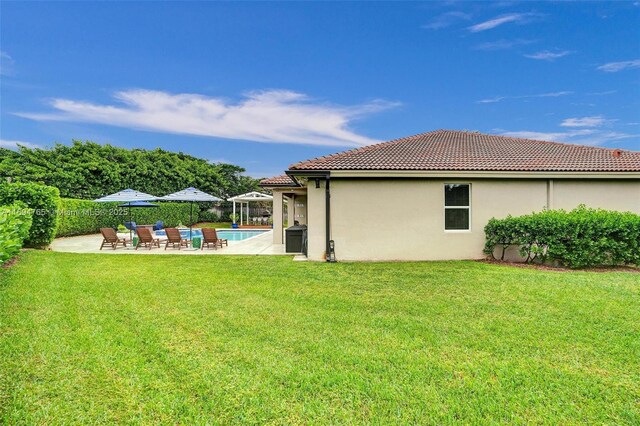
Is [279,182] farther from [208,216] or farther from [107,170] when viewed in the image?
[208,216]

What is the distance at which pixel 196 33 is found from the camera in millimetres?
18406

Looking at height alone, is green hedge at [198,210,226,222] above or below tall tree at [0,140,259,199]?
below

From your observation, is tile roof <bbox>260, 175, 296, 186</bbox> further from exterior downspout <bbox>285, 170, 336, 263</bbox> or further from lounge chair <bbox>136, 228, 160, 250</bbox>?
lounge chair <bbox>136, 228, 160, 250</bbox>

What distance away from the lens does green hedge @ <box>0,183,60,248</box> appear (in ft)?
43.9

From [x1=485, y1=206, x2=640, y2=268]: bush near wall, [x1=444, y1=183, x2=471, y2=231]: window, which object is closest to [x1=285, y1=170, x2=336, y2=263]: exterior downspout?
[x1=444, y1=183, x2=471, y2=231]: window

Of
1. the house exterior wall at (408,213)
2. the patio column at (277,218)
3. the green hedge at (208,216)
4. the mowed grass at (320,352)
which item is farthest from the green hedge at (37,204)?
the green hedge at (208,216)

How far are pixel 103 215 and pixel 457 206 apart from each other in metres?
24.3

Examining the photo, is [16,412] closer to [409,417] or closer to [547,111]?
[409,417]

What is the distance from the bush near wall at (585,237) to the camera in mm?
9852

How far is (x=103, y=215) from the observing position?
24.6 metres

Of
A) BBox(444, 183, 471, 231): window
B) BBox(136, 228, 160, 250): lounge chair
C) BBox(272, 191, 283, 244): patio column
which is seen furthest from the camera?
BBox(272, 191, 283, 244): patio column

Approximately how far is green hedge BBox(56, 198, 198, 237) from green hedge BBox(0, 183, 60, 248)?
4.52 meters

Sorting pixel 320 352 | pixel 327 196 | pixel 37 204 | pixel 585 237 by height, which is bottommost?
pixel 320 352

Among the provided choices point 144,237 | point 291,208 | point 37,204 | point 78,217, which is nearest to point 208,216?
point 78,217
